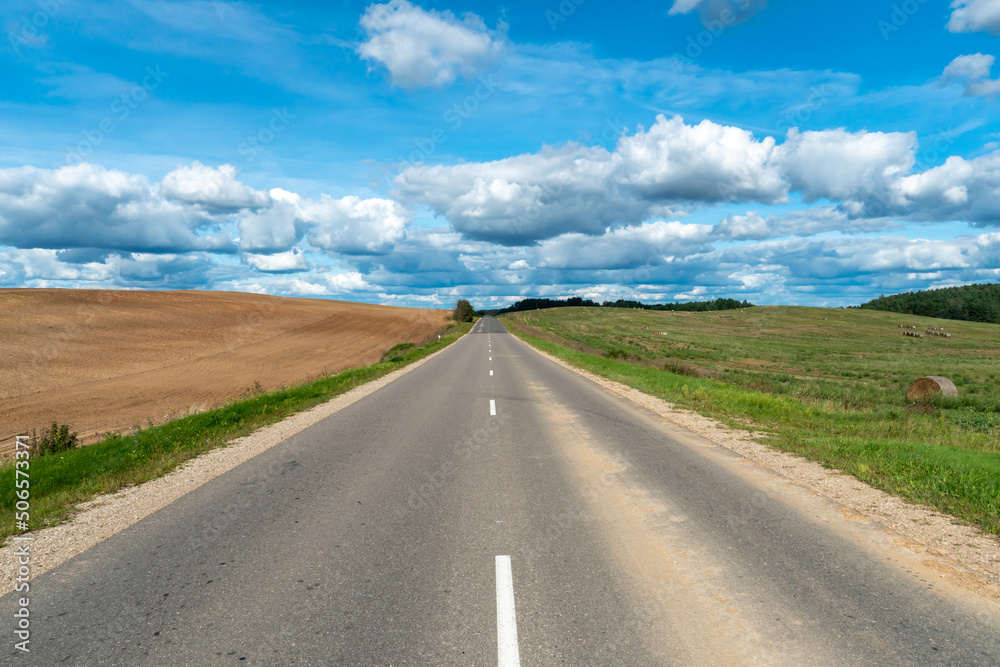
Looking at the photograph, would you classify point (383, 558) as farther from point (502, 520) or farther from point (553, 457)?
point (553, 457)

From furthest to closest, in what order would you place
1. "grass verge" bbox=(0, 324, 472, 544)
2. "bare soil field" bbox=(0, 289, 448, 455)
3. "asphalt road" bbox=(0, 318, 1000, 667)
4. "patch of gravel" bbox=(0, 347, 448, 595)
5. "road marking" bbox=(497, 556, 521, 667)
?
Result: 1. "bare soil field" bbox=(0, 289, 448, 455)
2. "grass verge" bbox=(0, 324, 472, 544)
3. "patch of gravel" bbox=(0, 347, 448, 595)
4. "asphalt road" bbox=(0, 318, 1000, 667)
5. "road marking" bbox=(497, 556, 521, 667)

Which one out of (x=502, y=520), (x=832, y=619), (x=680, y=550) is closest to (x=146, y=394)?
(x=502, y=520)

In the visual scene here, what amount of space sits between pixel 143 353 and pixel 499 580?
38244 mm

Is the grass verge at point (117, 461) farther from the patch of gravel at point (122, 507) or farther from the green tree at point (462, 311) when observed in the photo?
the green tree at point (462, 311)

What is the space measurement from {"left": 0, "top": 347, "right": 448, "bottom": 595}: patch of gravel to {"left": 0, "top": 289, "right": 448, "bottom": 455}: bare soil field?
739 cm

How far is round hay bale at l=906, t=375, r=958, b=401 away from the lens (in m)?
20.2

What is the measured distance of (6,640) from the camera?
11.6ft

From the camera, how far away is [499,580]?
14.3 ft

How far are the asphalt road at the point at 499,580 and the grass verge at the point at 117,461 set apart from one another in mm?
1288

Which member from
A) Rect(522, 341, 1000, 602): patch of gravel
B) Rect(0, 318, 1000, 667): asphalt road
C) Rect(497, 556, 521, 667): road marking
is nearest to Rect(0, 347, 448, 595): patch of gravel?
Rect(0, 318, 1000, 667): asphalt road

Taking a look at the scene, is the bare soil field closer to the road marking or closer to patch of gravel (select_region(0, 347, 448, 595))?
Answer: patch of gravel (select_region(0, 347, 448, 595))

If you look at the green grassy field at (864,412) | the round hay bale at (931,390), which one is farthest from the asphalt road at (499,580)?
the round hay bale at (931,390)

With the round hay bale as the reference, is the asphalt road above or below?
above

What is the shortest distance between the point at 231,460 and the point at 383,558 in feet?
16.5
